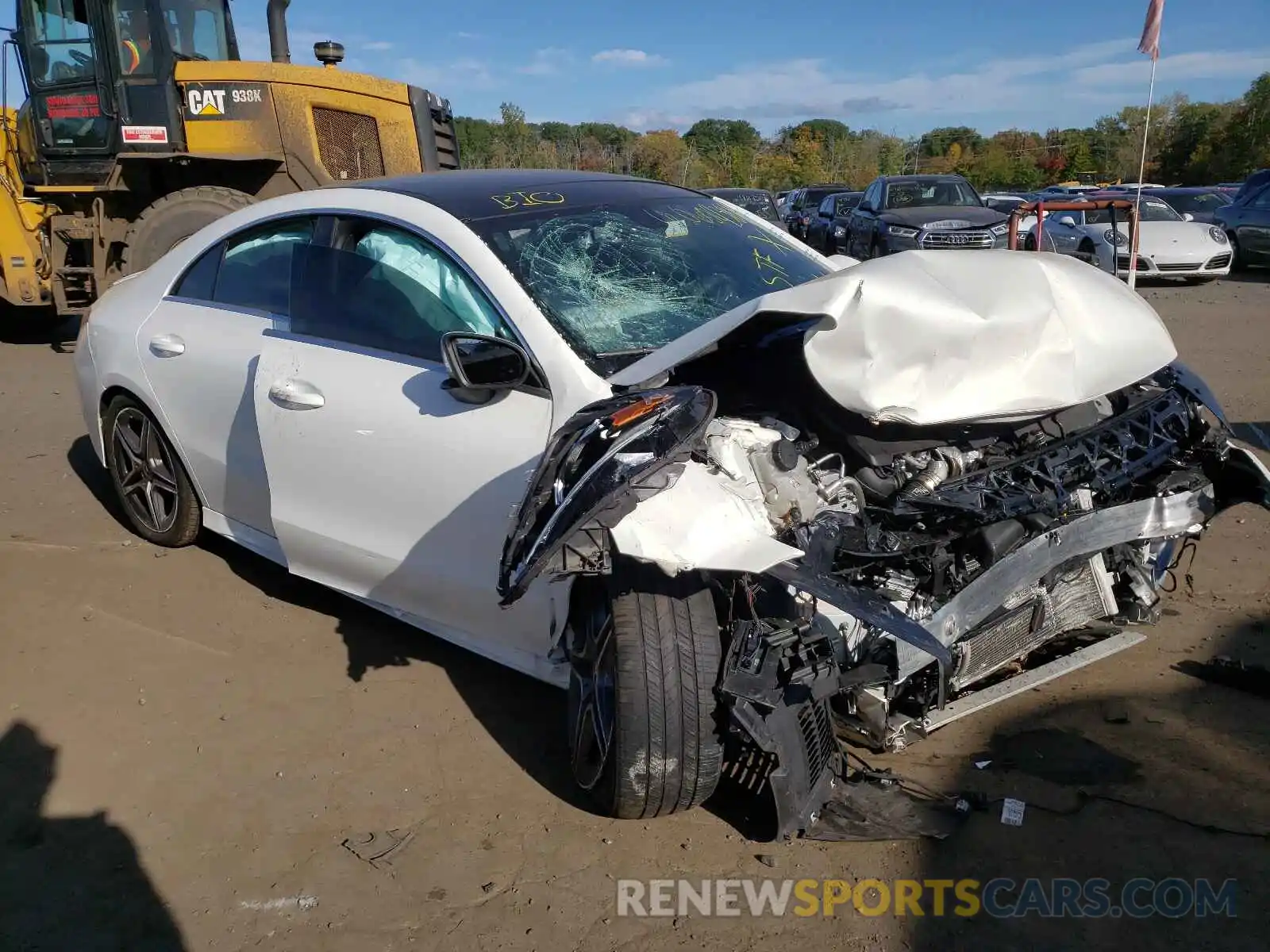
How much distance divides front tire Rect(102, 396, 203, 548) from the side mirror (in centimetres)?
221

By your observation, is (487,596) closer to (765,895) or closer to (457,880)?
(457,880)

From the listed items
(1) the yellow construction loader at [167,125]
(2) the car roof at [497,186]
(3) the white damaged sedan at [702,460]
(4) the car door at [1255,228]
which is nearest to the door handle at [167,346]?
(3) the white damaged sedan at [702,460]

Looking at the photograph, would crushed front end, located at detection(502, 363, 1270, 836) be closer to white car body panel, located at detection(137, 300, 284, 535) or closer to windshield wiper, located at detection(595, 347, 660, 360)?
windshield wiper, located at detection(595, 347, 660, 360)

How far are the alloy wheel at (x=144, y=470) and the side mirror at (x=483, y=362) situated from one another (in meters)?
2.28

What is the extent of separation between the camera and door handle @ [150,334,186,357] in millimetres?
4328

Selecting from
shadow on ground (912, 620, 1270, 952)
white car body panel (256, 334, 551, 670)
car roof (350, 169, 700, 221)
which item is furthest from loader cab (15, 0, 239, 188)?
shadow on ground (912, 620, 1270, 952)

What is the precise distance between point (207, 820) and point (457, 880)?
0.86 meters

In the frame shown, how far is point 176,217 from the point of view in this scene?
9328 mm

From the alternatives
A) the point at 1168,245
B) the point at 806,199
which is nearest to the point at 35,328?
the point at 1168,245

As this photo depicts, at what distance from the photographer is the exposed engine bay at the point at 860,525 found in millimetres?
2527

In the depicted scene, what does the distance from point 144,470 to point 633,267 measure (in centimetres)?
271

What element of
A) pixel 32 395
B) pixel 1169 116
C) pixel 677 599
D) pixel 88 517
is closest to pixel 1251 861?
pixel 677 599

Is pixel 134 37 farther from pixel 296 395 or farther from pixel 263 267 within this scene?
pixel 296 395

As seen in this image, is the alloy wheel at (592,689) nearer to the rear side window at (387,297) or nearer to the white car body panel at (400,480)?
the white car body panel at (400,480)
